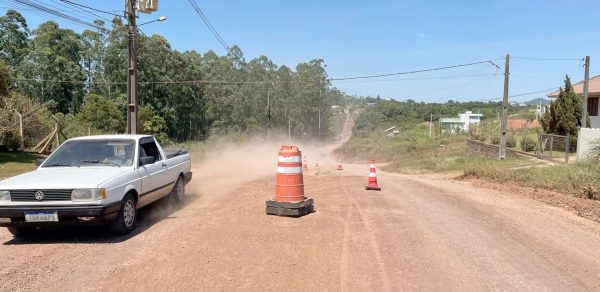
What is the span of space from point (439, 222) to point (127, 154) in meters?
5.40

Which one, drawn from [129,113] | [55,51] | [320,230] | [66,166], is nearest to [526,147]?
[129,113]

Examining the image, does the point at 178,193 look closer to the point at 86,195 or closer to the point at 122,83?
the point at 86,195

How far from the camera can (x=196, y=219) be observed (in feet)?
26.3

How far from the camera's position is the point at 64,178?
6.85m

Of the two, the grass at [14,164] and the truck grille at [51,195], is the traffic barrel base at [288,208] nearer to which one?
the truck grille at [51,195]

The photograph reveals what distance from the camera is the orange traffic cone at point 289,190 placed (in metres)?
7.94

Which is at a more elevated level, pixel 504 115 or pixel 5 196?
pixel 504 115

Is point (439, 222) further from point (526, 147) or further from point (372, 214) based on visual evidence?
point (526, 147)

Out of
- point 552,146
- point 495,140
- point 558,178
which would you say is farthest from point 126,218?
point 495,140

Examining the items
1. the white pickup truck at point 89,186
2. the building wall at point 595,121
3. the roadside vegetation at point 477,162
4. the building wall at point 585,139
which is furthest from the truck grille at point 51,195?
the building wall at point 595,121

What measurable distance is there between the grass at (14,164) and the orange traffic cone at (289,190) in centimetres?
1154

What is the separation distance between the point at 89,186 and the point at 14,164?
51.7ft

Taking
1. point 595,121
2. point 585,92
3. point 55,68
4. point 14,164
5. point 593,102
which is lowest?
point 14,164

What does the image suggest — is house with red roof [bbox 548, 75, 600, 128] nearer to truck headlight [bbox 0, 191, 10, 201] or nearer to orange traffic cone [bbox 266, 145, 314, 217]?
orange traffic cone [bbox 266, 145, 314, 217]
